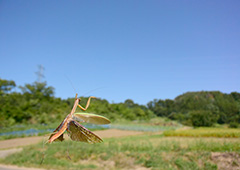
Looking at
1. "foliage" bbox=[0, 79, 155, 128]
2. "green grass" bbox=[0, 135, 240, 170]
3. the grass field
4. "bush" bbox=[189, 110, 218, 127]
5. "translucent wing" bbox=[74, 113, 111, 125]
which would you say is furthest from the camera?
"foliage" bbox=[0, 79, 155, 128]

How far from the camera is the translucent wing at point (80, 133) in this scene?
0.97 m

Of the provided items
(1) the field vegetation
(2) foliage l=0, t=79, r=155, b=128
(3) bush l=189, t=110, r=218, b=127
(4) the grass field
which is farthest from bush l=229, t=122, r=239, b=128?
(2) foliage l=0, t=79, r=155, b=128

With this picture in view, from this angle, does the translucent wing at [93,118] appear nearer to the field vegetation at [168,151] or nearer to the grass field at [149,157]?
the field vegetation at [168,151]

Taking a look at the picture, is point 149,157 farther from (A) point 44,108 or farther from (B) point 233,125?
(A) point 44,108

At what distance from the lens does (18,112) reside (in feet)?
81.6

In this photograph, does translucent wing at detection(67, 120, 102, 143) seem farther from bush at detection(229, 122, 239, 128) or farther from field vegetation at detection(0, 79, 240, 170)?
bush at detection(229, 122, 239, 128)

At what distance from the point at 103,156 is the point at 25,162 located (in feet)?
12.7

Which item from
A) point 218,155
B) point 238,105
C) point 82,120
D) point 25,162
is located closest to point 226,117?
point 238,105

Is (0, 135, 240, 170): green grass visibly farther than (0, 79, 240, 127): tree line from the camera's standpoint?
No

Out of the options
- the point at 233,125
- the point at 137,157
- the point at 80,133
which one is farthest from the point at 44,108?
the point at 80,133

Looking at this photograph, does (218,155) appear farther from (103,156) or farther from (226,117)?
(103,156)

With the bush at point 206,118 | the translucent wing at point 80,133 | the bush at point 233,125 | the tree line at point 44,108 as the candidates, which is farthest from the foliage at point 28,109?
the translucent wing at point 80,133

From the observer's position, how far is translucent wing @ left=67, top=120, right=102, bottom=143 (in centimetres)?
97

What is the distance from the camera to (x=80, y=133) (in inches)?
39.9
